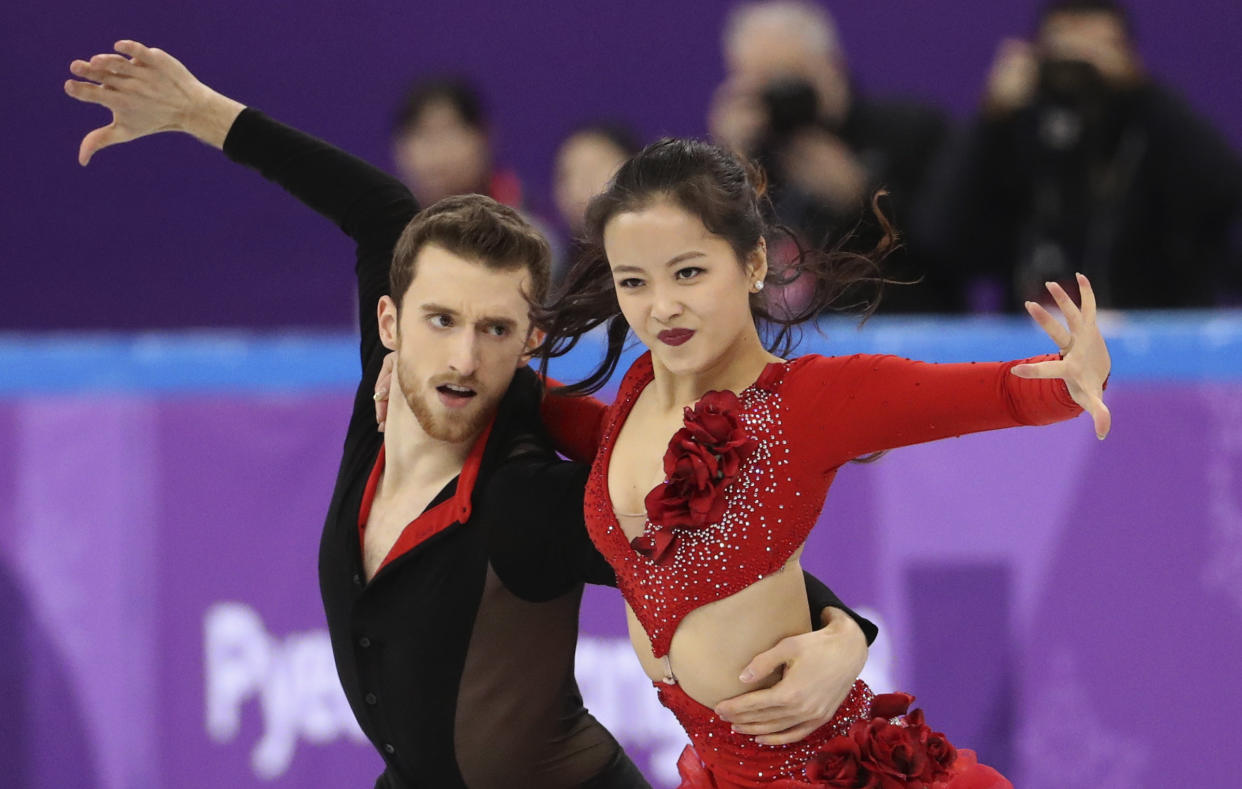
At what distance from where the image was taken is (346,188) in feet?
9.75

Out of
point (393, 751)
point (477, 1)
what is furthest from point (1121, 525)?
point (477, 1)

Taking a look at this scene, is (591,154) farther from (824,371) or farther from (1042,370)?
(1042,370)

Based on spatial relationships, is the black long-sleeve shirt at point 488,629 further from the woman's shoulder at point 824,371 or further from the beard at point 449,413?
the woman's shoulder at point 824,371

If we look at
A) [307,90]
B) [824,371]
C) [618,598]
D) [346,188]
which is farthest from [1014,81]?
[307,90]

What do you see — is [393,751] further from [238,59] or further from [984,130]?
[238,59]

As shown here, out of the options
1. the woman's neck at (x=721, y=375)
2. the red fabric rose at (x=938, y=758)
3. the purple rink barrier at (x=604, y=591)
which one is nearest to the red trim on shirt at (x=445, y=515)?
the woman's neck at (x=721, y=375)

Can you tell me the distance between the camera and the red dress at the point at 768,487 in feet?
7.27

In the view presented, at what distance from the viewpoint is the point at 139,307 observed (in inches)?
271

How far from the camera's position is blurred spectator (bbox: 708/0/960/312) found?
4438 millimetres

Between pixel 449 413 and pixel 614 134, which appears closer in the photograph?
pixel 449 413

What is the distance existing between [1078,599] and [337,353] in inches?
71.0

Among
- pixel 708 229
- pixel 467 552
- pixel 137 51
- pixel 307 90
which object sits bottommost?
pixel 467 552

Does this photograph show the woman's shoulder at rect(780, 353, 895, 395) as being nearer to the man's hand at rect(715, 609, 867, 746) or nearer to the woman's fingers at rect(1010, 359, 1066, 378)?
the woman's fingers at rect(1010, 359, 1066, 378)

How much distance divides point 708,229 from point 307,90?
15.6 ft
